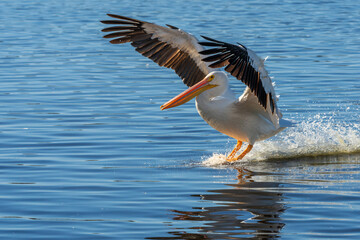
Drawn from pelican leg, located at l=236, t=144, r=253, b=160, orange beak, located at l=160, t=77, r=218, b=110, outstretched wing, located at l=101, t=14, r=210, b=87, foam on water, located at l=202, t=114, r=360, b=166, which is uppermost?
outstretched wing, located at l=101, t=14, r=210, b=87

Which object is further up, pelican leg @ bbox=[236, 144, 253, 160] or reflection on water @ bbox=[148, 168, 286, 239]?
reflection on water @ bbox=[148, 168, 286, 239]

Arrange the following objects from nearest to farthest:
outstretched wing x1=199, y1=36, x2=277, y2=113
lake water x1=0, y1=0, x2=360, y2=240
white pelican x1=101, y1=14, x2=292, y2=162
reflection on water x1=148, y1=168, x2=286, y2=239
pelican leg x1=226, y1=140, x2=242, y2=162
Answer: reflection on water x1=148, y1=168, x2=286, y2=239, lake water x1=0, y1=0, x2=360, y2=240, outstretched wing x1=199, y1=36, x2=277, y2=113, white pelican x1=101, y1=14, x2=292, y2=162, pelican leg x1=226, y1=140, x2=242, y2=162

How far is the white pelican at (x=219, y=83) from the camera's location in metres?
7.90

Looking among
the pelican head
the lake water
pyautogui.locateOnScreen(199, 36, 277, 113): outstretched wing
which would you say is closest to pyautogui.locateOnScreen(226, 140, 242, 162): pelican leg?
the lake water

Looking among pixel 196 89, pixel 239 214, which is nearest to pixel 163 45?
pixel 196 89

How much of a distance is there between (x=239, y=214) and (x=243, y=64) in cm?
193

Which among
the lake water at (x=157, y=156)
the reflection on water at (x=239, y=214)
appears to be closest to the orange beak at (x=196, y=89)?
the lake water at (x=157, y=156)

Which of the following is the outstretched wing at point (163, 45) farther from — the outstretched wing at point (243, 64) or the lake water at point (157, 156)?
the outstretched wing at point (243, 64)

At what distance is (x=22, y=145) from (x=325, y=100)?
5.14 meters

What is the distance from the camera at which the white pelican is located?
7.90 metres

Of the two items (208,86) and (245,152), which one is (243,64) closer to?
(208,86)

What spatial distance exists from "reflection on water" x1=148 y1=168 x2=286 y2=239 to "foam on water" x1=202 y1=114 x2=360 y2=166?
57.1 inches

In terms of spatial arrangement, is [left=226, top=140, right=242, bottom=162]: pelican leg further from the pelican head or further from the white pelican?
the pelican head

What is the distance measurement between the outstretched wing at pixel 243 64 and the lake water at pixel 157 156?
95 centimetres
